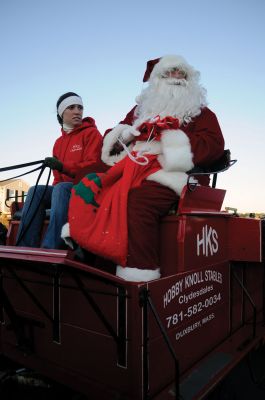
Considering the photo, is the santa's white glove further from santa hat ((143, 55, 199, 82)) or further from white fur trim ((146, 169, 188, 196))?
santa hat ((143, 55, 199, 82))

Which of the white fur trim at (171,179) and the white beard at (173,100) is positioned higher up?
the white beard at (173,100)

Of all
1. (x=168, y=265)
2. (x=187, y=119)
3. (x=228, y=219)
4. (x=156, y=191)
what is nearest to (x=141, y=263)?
(x=168, y=265)

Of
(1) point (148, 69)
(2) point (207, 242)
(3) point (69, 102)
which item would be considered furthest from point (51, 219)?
(1) point (148, 69)

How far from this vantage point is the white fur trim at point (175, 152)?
221cm

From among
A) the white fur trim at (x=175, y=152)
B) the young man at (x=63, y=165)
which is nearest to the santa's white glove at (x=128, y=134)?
the white fur trim at (x=175, y=152)

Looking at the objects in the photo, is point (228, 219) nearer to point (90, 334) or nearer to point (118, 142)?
point (118, 142)

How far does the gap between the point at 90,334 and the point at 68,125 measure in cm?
227

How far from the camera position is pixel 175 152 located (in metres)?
2.22

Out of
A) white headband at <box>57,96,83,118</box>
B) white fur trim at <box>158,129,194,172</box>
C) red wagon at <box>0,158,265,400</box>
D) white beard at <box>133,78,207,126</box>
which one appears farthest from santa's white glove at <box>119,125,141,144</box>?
white headband at <box>57,96,83,118</box>

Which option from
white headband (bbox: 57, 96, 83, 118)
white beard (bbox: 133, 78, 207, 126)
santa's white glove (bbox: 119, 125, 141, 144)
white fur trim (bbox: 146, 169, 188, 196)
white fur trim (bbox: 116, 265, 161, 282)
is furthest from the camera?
white headband (bbox: 57, 96, 83, 118)

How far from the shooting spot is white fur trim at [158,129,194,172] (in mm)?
2211

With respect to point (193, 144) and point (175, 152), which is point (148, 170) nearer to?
point (175, 152)

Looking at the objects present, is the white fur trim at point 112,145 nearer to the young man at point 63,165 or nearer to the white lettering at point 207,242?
the young man at point 63,165

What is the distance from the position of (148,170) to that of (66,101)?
162 centimetres
